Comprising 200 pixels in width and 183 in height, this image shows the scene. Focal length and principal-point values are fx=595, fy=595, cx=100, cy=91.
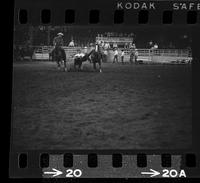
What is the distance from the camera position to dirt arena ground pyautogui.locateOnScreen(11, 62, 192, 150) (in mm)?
4215

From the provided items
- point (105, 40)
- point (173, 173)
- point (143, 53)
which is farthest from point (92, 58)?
point (173, 173)

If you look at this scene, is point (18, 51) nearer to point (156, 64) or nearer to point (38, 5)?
point (38, 5)

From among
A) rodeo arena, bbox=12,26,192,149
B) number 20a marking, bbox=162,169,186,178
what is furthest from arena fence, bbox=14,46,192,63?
number 20a marking, bbox=162,169,186,178

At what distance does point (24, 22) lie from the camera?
4.23m

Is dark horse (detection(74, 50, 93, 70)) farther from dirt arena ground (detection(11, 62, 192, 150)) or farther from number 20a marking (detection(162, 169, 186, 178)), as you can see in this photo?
number 20a marking (detection(162, 169, 186, 178))

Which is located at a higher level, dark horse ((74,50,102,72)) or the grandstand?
the grandstand

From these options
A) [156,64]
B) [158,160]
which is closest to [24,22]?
[156,64]

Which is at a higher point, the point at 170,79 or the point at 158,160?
the point at 170,79

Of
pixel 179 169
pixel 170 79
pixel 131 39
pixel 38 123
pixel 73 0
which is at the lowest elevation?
pixel 179 169

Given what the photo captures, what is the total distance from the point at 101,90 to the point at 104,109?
0.45 ft

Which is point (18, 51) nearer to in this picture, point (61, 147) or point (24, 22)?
point (24, 22)

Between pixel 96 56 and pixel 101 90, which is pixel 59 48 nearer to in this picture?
pixel 96 56

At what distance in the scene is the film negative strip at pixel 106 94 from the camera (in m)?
4.21

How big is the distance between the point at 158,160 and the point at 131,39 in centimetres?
88
